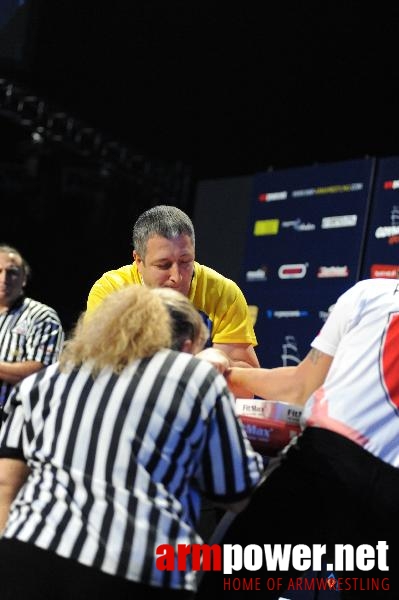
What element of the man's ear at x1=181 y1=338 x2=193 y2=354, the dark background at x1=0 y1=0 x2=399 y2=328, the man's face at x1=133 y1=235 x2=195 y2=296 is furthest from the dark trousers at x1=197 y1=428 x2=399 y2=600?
the dark background at x1=0 y1=0 x2=399 y2=328

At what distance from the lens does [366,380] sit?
76.2 inches

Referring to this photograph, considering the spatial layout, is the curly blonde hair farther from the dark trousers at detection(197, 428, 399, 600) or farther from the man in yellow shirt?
the man in yellow shirt

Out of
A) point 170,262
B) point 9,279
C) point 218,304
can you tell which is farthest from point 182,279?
point 9,279

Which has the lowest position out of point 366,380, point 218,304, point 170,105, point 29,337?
point 29,337

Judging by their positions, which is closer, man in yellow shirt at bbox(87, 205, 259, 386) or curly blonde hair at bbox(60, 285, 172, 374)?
curly blonde hair at bbox(60, 285, 172, 374)

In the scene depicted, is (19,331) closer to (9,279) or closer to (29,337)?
(29,337)

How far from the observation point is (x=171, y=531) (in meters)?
1.59

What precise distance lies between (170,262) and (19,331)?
227cm

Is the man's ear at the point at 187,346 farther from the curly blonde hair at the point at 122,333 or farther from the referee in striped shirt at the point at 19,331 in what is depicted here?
the referee in striped shirt at the point at 19,331

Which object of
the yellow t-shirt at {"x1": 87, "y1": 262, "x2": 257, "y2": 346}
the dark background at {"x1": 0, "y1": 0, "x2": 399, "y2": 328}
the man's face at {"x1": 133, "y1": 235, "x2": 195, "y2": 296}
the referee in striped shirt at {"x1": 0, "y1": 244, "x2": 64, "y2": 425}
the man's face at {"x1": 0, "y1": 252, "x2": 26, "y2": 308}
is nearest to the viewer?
the man's face at {"x1": 133, "y1": 235, "x2": 195, "y2": 296}

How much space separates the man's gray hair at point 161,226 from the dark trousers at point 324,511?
875mm

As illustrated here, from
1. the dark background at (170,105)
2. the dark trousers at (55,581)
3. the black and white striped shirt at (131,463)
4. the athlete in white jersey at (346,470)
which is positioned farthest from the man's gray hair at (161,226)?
the dark background at (170,105)

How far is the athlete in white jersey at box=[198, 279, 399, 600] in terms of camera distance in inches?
75.0

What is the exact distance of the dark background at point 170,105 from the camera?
685cm
